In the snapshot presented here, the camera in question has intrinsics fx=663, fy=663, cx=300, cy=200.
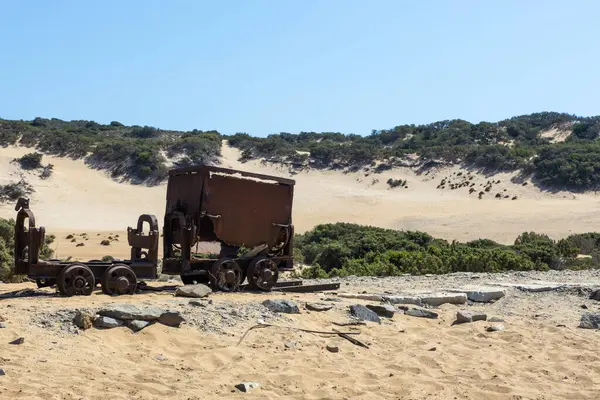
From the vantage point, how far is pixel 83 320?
22.7 feet

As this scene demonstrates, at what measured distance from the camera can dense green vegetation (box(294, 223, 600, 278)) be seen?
52.8 ft

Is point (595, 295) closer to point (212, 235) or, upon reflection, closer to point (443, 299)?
point (443, 299)

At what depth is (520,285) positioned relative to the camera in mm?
12008

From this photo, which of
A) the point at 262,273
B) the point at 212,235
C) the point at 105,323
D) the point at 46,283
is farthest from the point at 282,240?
the point at 105,323

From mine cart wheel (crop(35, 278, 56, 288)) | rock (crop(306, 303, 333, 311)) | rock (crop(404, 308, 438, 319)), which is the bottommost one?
mine cart wheel (crop(35, 278, 56, 288))

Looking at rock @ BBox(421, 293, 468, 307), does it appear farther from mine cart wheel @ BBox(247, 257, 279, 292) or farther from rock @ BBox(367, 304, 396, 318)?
mine cart wheel @ BBox(247, 257, 279, 292)

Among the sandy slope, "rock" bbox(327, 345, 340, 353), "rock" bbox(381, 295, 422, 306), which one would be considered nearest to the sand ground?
"rock" bbox(327, 345, 340, 353)

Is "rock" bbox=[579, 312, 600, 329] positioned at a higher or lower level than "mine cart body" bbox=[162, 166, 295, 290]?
lower

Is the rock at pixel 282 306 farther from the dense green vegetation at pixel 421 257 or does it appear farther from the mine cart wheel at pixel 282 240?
the dense green vegetation at pixel 421 257

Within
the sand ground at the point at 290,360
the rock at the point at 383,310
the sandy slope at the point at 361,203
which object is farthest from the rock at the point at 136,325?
the sandy slope at the point at 361,203

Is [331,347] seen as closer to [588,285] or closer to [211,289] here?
[211,289]

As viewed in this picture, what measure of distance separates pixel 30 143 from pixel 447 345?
46.7 metres

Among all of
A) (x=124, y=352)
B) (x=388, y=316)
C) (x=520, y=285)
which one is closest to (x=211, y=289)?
(x=388, y=316)

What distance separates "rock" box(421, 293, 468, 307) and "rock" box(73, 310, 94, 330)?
5.12 meters
